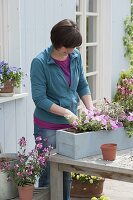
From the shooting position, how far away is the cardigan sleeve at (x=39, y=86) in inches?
120

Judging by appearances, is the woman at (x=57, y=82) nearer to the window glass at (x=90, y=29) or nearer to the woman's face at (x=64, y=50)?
the woman's face at (x=64, y=50)

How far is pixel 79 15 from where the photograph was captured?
557cm

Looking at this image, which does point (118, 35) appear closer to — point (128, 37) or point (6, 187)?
point (128, 37)

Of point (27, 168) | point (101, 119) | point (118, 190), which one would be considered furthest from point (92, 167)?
point (118, 190)

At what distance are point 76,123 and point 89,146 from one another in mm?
158

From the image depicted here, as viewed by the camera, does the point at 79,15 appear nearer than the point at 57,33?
No

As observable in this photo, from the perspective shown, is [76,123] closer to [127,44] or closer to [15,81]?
[15,81]

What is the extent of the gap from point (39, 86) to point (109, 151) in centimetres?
62

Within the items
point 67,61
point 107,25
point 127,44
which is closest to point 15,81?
point 67,61

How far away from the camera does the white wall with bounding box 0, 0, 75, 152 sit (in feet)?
12.9

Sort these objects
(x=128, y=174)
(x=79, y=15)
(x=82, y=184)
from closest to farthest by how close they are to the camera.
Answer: (x=128, y=174) < (x=82, y=184) < (x=79, y=15)

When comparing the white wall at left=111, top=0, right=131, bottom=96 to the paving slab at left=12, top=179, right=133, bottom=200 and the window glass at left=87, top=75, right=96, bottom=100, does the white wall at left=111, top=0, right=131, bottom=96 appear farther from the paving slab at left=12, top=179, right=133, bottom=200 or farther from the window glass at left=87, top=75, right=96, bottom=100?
the paving slab at left=12, top=179, right=133, bottom=200

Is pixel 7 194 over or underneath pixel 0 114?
underneath

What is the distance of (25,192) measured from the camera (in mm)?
2932
